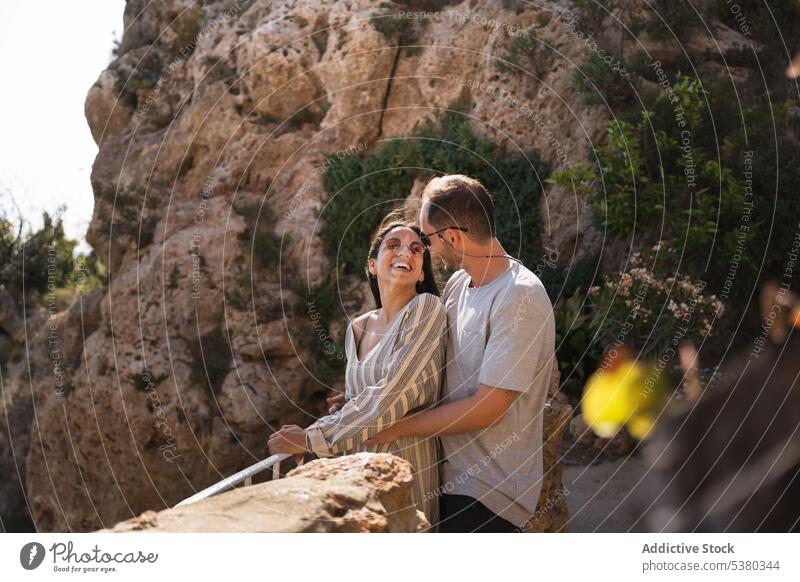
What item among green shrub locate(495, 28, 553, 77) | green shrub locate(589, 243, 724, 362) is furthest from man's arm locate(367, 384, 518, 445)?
green shrub locate(495, 28, 553, 77)

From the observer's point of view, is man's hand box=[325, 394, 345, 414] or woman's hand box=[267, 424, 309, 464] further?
man's hand box=[325, 394, 345, 414]

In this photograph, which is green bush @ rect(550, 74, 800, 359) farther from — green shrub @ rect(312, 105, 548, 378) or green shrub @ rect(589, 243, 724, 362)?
green shrub @ rect(312, 105, 548, 378)

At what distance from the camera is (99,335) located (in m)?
10.7

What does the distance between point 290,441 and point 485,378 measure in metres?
0.86

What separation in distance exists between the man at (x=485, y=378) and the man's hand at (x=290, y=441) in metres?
0.31

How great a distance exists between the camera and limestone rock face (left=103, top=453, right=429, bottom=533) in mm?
2043

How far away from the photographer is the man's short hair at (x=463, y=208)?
3.44m

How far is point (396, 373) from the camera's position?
3.23 m

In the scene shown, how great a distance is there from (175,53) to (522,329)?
10.8m

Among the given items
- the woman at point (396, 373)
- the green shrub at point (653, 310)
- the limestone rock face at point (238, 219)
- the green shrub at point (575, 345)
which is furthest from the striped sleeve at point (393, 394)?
the limestone rock face at point (238, 219)

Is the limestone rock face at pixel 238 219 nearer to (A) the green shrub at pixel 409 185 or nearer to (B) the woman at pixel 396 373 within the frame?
(A) the green shrub at pixel 409 185

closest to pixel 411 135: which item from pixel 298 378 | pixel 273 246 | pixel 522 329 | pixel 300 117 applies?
pixel 300 117

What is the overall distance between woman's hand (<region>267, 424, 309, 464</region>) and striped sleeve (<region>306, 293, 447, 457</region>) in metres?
0.05

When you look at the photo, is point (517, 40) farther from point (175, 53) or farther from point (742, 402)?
point (742, 402)
